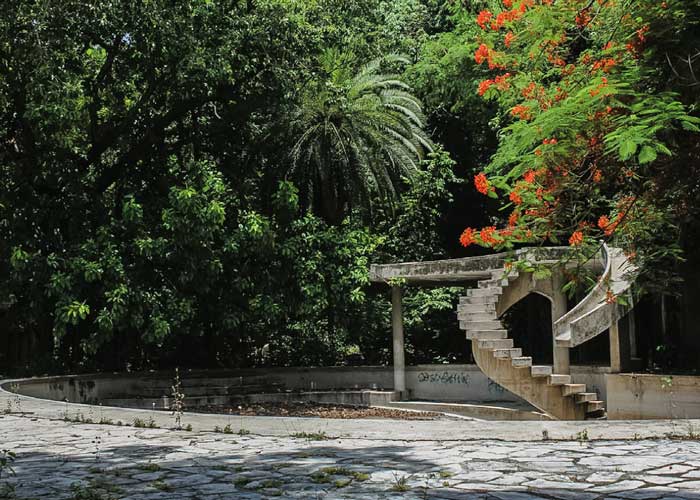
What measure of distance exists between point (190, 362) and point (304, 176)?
5682mm

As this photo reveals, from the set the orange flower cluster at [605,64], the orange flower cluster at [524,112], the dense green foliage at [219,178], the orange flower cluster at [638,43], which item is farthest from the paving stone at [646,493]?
the dense green foliage at [219,178]

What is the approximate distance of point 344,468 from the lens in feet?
23.0

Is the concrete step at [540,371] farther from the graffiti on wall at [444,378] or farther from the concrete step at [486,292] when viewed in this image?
the graffiti on wall at [444,378]

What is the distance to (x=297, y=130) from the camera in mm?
22406

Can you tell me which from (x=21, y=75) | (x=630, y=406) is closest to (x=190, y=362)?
(x=21, y=75)

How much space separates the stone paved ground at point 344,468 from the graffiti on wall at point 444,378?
1441 cm

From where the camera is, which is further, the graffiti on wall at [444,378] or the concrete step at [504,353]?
the graffiti on wall at [444,378]

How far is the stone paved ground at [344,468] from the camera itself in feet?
20.0

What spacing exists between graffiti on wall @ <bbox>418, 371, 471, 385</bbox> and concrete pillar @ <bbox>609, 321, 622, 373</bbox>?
6646mm

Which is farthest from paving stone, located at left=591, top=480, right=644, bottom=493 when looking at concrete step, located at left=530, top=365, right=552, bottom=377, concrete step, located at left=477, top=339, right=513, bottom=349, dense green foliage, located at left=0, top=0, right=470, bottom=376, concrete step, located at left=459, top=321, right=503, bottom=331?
dense green foliage, located at left=0, top=0, right=470, bottom=376

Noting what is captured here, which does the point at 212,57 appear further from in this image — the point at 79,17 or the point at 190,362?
the point at 190,362

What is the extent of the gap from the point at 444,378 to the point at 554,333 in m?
6.18

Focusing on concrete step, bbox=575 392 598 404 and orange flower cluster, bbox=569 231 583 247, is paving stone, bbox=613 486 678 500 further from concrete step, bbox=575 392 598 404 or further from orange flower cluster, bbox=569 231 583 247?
concrete step, bbox=575 392 598 404

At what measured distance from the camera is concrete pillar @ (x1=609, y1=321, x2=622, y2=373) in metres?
16.3
